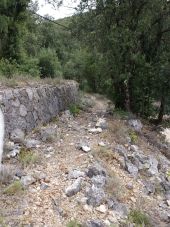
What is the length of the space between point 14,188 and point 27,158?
1.46m

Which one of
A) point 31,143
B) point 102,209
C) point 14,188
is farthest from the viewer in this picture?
point 31,143

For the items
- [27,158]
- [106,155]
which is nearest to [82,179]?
[27,158]

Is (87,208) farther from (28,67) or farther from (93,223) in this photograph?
(28,67)

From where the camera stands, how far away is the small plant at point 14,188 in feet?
25.0

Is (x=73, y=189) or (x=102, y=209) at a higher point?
(x=73, y=189)

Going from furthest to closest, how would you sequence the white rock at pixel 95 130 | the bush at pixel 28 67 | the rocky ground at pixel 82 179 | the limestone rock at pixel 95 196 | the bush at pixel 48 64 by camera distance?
the bush at pixel 48 64 → the bush at pixel 28 67 → the white rock at pixel 95 130 → the limestone rock at pixel 95 196 → the rocky ground at pixel 82 179

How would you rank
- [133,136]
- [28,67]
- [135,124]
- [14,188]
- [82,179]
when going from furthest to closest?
1. [28,67]
2. [135,124]
3. [133,136]
4. [82,179]
5. [14,188]

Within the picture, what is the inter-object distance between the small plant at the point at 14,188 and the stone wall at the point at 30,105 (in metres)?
2.18

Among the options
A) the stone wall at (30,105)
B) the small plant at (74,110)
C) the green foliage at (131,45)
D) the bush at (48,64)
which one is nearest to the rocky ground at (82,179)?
the stone wall at (30,105)

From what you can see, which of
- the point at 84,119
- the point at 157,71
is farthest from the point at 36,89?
the point at 157,71

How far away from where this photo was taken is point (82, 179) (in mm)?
8680

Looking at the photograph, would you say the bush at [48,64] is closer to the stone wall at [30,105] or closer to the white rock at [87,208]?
the stone wall at [30,105]

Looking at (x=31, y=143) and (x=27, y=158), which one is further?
(x=31, y=143)

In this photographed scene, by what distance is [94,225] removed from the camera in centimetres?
727
